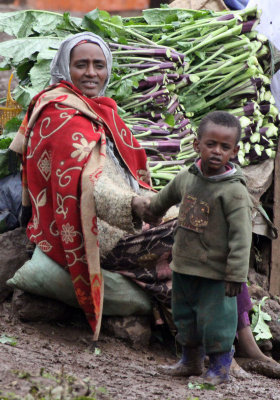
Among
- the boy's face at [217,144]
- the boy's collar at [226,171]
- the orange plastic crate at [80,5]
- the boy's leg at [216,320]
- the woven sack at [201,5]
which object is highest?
the woven sack at [201,5]

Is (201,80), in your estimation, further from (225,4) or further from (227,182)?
(227,182)

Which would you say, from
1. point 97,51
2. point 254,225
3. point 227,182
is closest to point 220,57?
point 254,225

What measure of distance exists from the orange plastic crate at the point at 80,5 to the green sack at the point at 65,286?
19.9 feet

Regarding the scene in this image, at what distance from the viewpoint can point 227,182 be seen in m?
3.40

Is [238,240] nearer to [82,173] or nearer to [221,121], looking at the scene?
[221,121]

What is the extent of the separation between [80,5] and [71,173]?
20.3 ft

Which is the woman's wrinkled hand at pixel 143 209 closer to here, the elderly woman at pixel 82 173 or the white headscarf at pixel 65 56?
the elderly woman at pixel 82 173

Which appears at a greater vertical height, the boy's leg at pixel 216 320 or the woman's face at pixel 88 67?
the woman's face at pixel 88 67

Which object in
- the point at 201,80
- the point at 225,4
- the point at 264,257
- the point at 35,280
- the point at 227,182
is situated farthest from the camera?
the point at 225,4

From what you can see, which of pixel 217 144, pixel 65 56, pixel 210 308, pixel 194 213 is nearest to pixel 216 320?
pixel 210 308

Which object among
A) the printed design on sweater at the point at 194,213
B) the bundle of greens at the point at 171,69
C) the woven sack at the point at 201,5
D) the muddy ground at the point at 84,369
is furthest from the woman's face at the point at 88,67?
the woven sack at the point at 201,5

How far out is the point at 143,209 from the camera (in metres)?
3.52

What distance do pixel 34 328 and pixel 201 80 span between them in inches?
92.2

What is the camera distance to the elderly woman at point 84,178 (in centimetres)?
405
